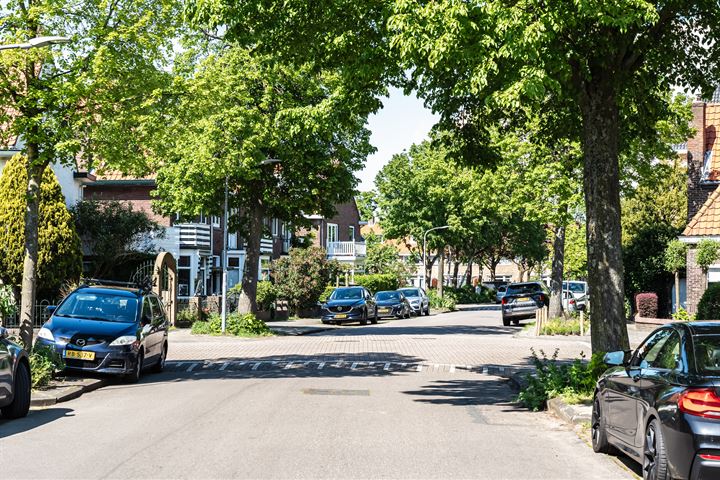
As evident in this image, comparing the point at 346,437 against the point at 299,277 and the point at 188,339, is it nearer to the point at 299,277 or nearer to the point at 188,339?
the point at 188,339

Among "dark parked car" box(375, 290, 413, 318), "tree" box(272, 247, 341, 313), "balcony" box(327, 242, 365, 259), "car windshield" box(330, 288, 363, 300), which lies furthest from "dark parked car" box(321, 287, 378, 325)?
"balcony" box(327, 242, 365, 259)

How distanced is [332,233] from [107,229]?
128 ft

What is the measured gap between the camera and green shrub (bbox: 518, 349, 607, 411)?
1253 centimetres

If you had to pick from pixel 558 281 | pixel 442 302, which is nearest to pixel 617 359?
pixel 558 281

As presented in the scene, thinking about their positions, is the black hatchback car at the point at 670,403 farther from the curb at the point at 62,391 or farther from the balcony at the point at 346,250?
the balcony at the point at 346,250

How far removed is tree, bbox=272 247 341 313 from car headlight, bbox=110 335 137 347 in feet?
90.4

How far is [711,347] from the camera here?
23.0 ft

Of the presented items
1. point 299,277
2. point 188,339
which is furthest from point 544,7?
point 299,277

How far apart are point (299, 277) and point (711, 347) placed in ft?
121

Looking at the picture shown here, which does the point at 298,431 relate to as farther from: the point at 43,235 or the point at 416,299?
the point at 416,299

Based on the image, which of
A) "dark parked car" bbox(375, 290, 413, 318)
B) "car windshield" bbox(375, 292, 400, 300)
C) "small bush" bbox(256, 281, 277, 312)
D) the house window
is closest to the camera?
"small bush" bbox(256, 281, 277, 312)

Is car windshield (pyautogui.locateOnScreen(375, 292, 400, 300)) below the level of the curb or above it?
above

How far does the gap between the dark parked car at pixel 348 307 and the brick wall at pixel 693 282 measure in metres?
15.1

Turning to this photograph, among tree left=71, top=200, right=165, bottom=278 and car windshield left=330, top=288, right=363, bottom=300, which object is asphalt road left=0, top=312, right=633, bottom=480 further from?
car windshield left=330, top=288, right=363, bottom=300
